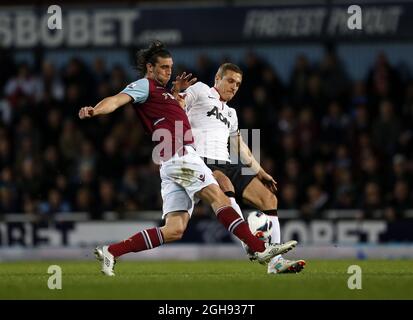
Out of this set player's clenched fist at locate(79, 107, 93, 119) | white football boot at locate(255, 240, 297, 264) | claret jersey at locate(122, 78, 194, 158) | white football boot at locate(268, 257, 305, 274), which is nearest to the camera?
player's clenched fist at locate(79, 107, 93, 119)

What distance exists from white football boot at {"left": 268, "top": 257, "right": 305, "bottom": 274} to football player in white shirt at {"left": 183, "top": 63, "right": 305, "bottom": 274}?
62cm

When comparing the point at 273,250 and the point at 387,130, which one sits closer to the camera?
the point at 273,250

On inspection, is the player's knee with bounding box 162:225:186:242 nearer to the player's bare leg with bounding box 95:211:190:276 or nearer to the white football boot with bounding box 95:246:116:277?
the player's bare leg with bounding box 95:211:190:276

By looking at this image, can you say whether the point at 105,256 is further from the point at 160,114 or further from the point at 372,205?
the point at 372,205

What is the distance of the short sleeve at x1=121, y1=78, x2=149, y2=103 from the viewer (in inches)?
376

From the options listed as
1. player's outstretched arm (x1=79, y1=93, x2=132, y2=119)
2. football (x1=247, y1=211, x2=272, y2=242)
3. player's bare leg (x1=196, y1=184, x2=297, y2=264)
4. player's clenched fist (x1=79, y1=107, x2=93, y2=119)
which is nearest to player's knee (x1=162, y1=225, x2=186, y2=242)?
player's bare leg (x1=196, y1=184, x2=297, y2=264)

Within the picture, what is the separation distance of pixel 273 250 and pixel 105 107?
1.99 m

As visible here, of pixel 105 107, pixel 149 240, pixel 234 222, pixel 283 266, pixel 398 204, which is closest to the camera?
pixel 105 107

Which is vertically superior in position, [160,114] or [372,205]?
[160,114]

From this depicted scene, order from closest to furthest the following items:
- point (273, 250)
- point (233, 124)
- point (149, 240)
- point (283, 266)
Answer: point (273, 250) → point (149, 240) → point (283, 266) → point (233, 124)

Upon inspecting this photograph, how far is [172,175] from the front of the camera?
9727 mm

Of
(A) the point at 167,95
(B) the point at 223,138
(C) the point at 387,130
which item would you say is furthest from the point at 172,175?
(C) the point at 387,130
